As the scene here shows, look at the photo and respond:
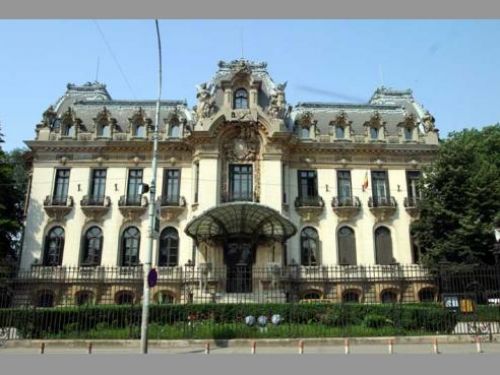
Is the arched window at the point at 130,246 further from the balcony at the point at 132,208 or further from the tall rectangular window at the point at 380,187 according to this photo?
the tall rectangular window at the point at 380,187

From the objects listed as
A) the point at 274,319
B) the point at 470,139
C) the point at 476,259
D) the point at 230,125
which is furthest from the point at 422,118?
the point at 274,319

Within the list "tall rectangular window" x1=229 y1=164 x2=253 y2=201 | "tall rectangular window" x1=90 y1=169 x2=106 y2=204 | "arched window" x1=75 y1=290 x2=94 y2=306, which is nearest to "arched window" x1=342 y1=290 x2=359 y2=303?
"tall rectangular window" x1=229 y1=164 x2=253 y2=201

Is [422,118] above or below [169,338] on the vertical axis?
above

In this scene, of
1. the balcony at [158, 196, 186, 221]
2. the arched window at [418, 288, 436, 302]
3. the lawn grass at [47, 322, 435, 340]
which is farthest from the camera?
the balcony at [158, 196, 186, 221]

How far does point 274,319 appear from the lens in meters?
18.5

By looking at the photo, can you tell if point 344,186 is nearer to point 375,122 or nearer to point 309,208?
point 309,208

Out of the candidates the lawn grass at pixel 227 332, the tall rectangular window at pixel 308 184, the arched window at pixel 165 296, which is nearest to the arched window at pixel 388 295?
the tall rectangular window at pixel 308 184

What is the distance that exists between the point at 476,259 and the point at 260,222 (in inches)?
537

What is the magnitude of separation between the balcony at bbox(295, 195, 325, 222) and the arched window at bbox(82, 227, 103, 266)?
14.8 metres

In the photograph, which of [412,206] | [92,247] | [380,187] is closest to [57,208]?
[92,247]

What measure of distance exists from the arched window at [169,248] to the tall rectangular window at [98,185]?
5537 millimetres

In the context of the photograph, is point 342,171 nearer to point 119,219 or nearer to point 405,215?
point 405,215

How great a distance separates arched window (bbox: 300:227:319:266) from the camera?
3111 centimetres

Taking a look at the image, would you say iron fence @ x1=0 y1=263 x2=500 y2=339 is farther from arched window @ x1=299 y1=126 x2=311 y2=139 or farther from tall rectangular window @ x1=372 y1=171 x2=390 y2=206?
arched window @ x1=299 y1=126 x2=311 y2=139
